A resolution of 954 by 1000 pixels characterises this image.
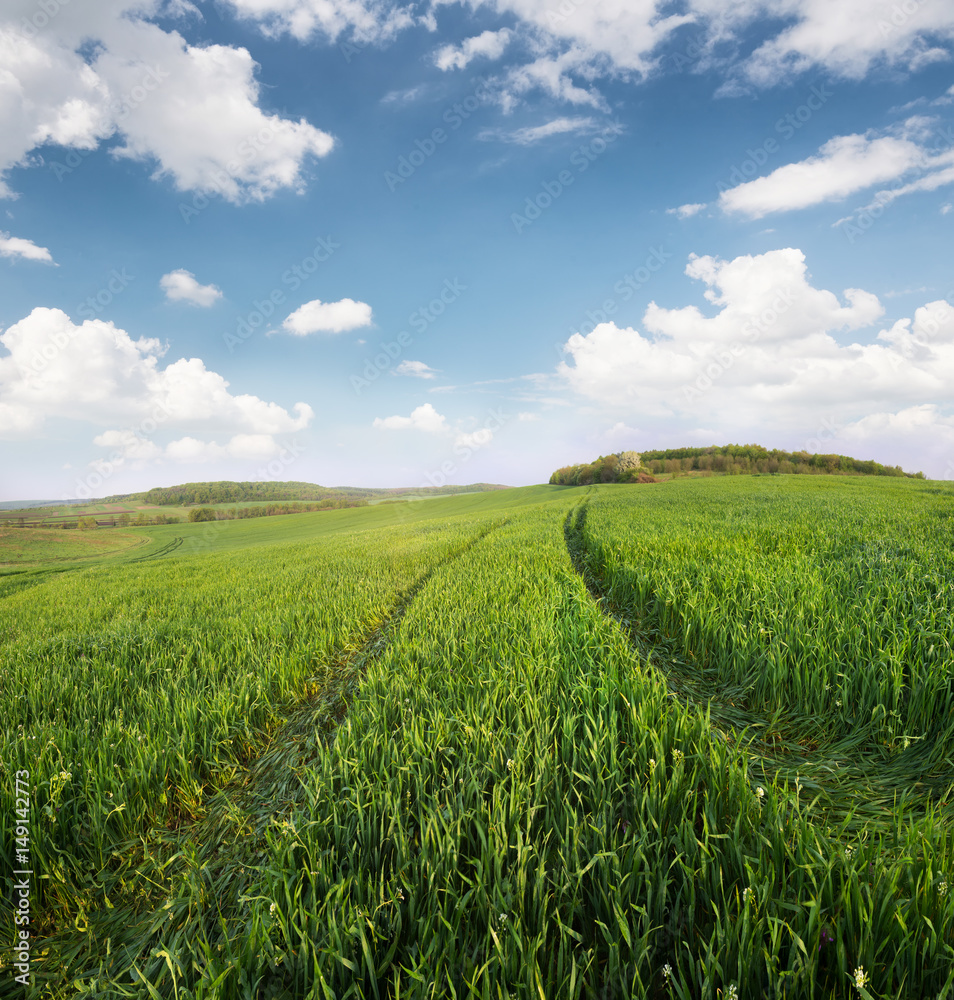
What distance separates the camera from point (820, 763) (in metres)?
2.98

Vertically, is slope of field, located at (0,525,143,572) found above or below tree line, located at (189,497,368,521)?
below

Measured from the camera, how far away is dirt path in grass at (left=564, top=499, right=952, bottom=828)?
2.56m

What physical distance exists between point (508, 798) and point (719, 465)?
260 ft

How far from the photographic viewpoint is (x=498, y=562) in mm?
8617

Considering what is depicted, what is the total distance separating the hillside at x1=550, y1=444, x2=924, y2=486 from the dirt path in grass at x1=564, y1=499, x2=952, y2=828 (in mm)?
61825

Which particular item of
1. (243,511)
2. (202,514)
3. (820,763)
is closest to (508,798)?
(820,763)

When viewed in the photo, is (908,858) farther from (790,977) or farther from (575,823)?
(575,823)

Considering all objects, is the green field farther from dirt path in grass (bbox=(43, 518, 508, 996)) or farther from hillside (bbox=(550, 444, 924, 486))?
hillside (bbox=(550, 444, 924, 486))

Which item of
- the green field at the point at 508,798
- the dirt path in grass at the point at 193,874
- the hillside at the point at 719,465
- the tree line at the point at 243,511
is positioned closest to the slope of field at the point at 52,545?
the tree line at the point at 243,511

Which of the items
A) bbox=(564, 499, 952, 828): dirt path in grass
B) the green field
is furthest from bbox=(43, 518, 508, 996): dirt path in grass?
bbox=(564, 499, 952, 828): dirt path in grass

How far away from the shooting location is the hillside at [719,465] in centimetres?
6273

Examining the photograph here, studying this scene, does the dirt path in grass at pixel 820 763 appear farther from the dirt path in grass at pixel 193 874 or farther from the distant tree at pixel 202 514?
the distant tree at pixel 202 514

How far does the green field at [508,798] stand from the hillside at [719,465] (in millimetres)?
61648

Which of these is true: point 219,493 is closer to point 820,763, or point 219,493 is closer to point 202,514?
point 202,514
